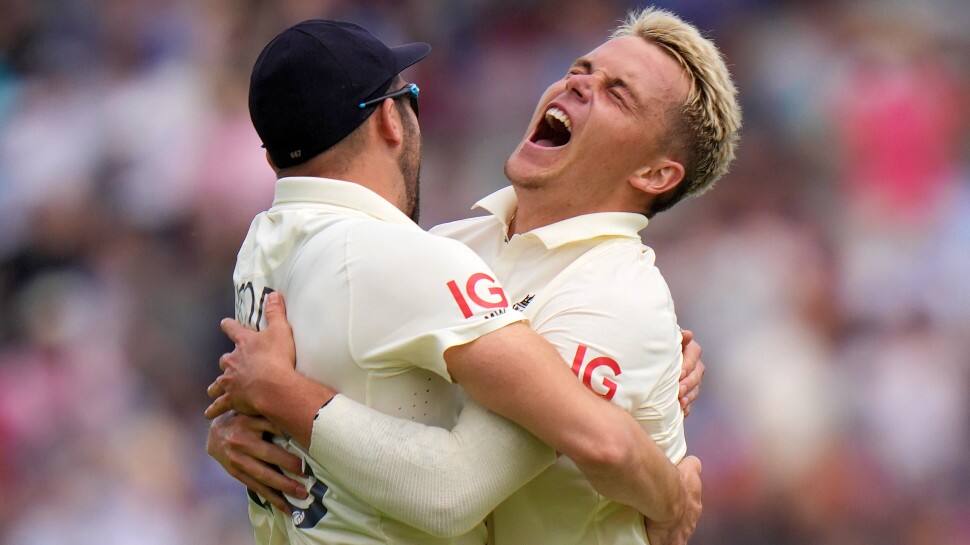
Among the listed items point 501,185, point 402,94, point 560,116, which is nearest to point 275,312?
point 402,94

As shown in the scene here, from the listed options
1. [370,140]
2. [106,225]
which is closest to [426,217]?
[106,225]

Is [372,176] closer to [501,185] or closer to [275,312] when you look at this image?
[275,312]

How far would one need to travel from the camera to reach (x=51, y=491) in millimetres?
6863

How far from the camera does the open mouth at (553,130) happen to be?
3.68 metres

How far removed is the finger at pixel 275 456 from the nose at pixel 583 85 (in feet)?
4.31

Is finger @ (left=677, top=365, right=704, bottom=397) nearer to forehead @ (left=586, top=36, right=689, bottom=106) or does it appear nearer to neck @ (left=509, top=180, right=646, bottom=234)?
neck @ (left=509, top=180, right=646, bottom=234)

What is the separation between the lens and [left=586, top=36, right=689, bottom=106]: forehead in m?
3.61

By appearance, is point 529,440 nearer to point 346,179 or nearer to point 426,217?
point 346,179

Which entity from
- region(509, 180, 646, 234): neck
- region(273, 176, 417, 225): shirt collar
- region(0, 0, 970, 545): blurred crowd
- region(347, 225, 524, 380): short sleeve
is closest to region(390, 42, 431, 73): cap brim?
region(273, 176, 417, 225): shirt collar

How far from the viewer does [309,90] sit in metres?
3.07

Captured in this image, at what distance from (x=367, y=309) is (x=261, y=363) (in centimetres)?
31

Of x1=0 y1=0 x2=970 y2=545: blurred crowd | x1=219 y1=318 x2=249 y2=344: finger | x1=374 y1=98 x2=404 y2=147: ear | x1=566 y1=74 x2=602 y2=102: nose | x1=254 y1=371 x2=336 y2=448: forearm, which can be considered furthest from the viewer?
x1=0 y1=0 x2=970 y2=545: blurred crowd

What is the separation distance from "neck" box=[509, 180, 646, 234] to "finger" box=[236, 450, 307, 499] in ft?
3.29

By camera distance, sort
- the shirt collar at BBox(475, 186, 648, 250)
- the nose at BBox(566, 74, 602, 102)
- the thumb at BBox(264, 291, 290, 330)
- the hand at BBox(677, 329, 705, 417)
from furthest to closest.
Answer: the nose at BBox(566, 74, 602, 102) → the hand at BBox(677, 329, 705, 417) → the shirt collar at BBox(475, 186, 648, 250) → the thumb at BBox(264, 291, 290, 330)
